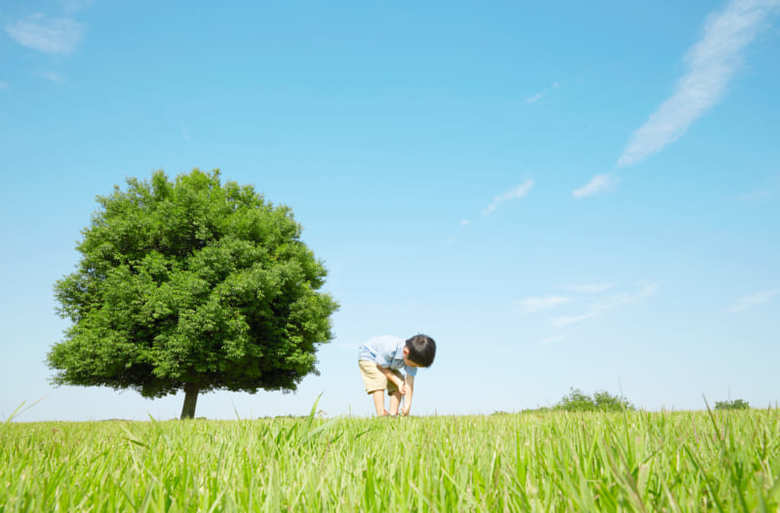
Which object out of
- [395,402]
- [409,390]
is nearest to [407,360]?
[409,390]

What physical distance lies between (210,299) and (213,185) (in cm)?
881

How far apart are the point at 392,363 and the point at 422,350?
1056mm

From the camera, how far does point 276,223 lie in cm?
2381

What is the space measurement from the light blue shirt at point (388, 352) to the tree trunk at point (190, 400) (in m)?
Answer: 16.0

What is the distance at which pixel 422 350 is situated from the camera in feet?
29.1

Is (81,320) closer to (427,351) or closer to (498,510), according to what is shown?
(427,351)

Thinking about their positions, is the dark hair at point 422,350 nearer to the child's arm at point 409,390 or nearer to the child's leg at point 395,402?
the child's arm at point 409,390

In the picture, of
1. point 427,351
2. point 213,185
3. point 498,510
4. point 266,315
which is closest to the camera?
point 498,510

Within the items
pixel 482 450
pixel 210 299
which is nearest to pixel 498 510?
pixel 482 450

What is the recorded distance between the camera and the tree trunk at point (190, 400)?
886 inches

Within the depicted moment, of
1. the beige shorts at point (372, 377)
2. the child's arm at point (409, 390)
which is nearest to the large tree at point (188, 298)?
the beige shorts at point (372, 377)

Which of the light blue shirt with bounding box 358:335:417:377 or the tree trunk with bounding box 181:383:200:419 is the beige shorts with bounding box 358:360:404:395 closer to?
the light blue shirt with bounding box 358:335:417:377

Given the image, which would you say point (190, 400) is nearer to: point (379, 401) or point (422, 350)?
point (379, 401)

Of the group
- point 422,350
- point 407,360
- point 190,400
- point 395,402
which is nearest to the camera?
point 422,350
